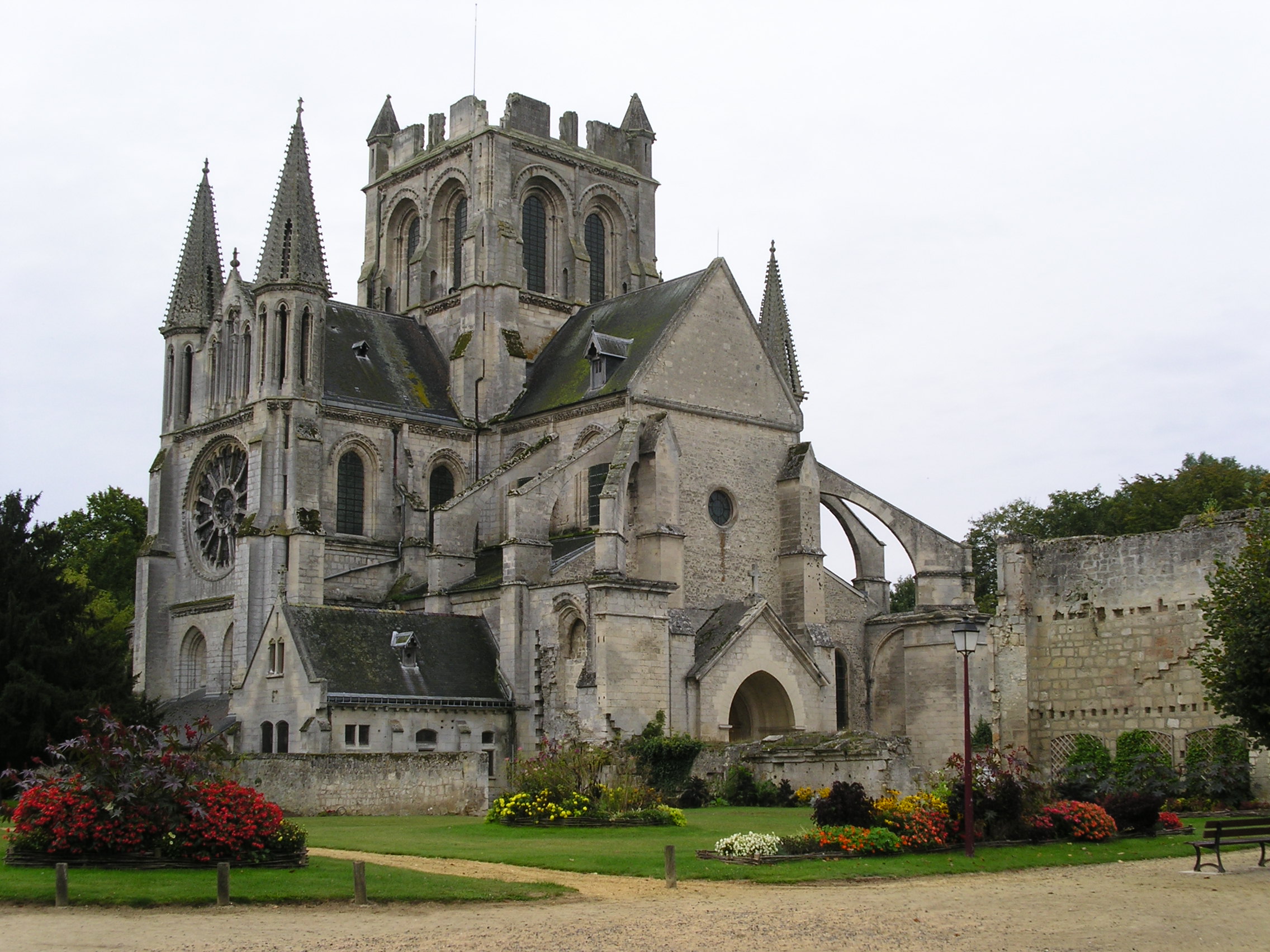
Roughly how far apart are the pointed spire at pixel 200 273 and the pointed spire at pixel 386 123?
796 cm

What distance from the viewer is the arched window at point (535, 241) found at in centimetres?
5369

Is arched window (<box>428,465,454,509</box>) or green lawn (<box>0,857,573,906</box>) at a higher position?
arched window (<box>428,465,454,509</box>)

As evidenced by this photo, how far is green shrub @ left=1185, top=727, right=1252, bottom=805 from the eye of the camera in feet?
90.6

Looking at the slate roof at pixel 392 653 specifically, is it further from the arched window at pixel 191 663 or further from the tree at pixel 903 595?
the tree at pixel 903 595

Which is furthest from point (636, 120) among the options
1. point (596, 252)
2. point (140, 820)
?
point (140, 820)

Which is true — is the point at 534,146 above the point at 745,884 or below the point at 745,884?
above

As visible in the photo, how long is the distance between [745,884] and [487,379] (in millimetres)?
32903

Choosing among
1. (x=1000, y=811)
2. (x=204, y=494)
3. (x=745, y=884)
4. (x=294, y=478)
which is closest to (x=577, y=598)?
(x=294, y=478)

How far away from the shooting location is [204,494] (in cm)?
4891

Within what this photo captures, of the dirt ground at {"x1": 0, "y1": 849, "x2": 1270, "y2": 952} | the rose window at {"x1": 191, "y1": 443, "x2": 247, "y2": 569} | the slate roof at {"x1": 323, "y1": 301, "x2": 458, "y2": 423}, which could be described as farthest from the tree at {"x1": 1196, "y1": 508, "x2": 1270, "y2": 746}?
the rose window at {"x1": 191, "y1": 443, "x2": 247, "y2": 569}

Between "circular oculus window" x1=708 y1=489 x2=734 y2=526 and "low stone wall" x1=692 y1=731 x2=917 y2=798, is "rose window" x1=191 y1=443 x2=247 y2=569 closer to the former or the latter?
"circular oculus window" x1=708 y1=489 x2=734 y2=526

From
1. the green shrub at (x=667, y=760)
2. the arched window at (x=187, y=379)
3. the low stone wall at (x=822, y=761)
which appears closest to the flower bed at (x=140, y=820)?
the low stone wall at (x=822, y=761)

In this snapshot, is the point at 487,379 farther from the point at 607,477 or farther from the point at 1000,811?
the point at 1000,811

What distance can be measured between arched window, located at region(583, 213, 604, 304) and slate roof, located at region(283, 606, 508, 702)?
56.2 ft
